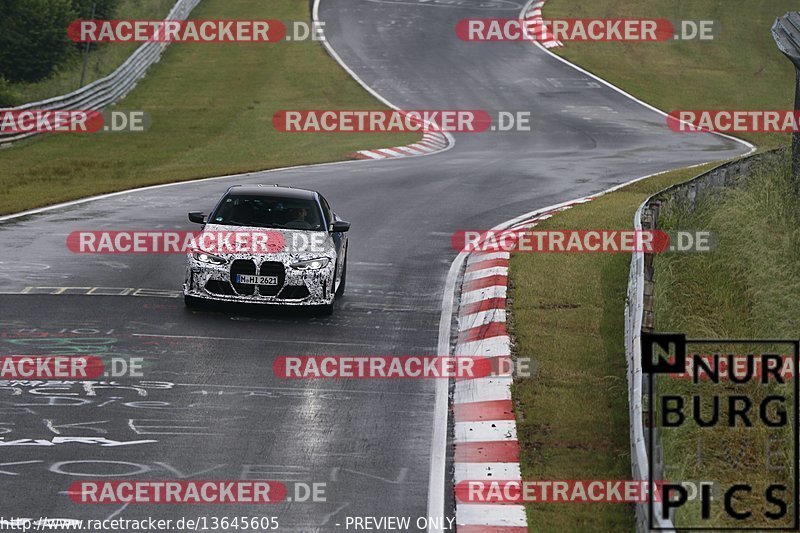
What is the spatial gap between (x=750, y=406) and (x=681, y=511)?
14.9ft

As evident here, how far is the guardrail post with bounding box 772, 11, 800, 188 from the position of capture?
2105 cm

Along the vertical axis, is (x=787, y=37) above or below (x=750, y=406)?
above

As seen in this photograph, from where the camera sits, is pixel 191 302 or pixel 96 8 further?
pixel 96 8

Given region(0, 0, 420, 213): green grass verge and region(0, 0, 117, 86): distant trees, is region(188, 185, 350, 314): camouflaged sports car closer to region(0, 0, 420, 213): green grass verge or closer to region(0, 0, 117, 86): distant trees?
region(0, 0, 420, 213): green grass verge

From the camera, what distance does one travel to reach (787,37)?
70.1 ft

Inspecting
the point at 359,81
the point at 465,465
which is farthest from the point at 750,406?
the point at 359,81

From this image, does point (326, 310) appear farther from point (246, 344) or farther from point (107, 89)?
point (107, 89)

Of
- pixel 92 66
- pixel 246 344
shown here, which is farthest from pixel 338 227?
pixel 92 66

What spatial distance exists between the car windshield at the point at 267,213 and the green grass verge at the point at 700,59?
24988 mm

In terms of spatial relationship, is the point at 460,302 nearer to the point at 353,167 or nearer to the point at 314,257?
the point at 314,257

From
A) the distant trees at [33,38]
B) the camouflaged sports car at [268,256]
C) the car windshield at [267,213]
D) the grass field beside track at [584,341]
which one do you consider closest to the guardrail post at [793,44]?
the grass field beside track at [584,341]

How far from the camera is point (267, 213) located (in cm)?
1631

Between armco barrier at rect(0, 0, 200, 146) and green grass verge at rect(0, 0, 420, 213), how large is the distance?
381mm

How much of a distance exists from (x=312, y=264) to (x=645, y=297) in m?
3.94
